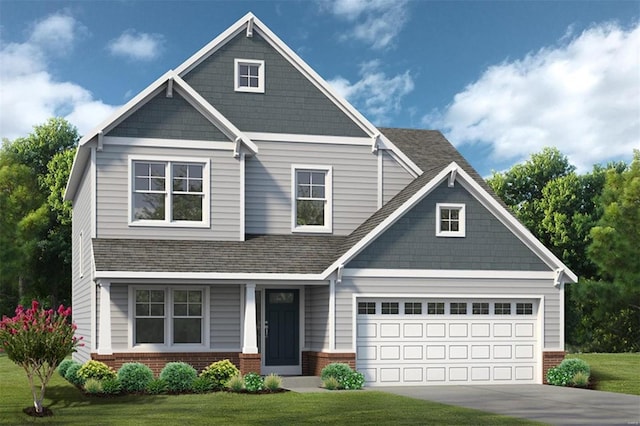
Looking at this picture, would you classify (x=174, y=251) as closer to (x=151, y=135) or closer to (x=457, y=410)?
(x=151, y=135)

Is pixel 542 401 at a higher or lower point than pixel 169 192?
lower

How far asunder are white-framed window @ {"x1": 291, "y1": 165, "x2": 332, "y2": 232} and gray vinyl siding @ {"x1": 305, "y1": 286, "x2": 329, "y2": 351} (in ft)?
7.36

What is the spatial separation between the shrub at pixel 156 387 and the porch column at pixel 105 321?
5.51 feet

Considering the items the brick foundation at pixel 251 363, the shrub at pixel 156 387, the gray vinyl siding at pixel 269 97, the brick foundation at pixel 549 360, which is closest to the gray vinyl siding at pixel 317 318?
the brick foundation at pixel 251 363

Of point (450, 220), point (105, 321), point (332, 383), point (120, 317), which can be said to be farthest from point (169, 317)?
point (450, 220)

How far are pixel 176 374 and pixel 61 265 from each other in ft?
102

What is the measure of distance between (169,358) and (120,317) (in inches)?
66.7

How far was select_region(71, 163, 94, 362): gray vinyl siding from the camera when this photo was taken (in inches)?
1021

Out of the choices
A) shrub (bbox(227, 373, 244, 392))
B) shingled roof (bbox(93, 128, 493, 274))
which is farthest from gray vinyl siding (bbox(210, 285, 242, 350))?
shrub (bbox(227, 373, 244, 392))

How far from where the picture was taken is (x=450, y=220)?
2517cm

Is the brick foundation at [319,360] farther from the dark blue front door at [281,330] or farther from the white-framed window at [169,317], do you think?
the white-framed window at [169,317]

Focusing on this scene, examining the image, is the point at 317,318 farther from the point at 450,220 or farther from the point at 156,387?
the point at 156,387

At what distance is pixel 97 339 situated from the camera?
24.0 meters

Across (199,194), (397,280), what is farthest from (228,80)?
(397,280)
